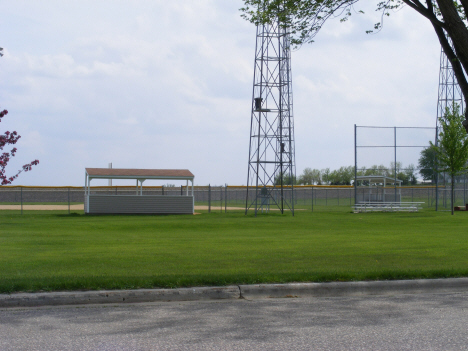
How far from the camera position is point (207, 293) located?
24.2 ft

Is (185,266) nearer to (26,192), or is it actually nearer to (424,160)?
(424,160)

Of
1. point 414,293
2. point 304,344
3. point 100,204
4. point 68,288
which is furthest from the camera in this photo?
point 100,204

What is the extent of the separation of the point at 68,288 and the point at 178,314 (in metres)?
1.86

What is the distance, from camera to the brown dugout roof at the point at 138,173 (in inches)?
1195

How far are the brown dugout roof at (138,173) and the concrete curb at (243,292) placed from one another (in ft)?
77.2

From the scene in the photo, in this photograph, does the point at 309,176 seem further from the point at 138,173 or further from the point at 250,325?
the point at 250,325

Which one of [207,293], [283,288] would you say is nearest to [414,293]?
[283,288]

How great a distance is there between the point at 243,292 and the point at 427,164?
33008mm

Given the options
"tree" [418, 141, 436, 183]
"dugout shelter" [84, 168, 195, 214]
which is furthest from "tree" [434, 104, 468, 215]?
"dugout shelter" [84, 168, 195, 214]

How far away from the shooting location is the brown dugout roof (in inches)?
1195

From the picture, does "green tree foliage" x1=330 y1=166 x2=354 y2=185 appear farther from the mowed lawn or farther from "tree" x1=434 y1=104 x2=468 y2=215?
the mowed lawn

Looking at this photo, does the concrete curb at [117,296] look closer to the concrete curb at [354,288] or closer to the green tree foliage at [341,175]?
the concrete curb at [354,288]

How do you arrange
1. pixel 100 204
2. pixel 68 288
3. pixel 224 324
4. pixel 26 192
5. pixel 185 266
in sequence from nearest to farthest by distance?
pixel 224 324 < pixel 68 288 < pixel 185 266 < pixel 100 204 < pixel 26 192

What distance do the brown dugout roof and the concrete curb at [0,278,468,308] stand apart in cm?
2354
